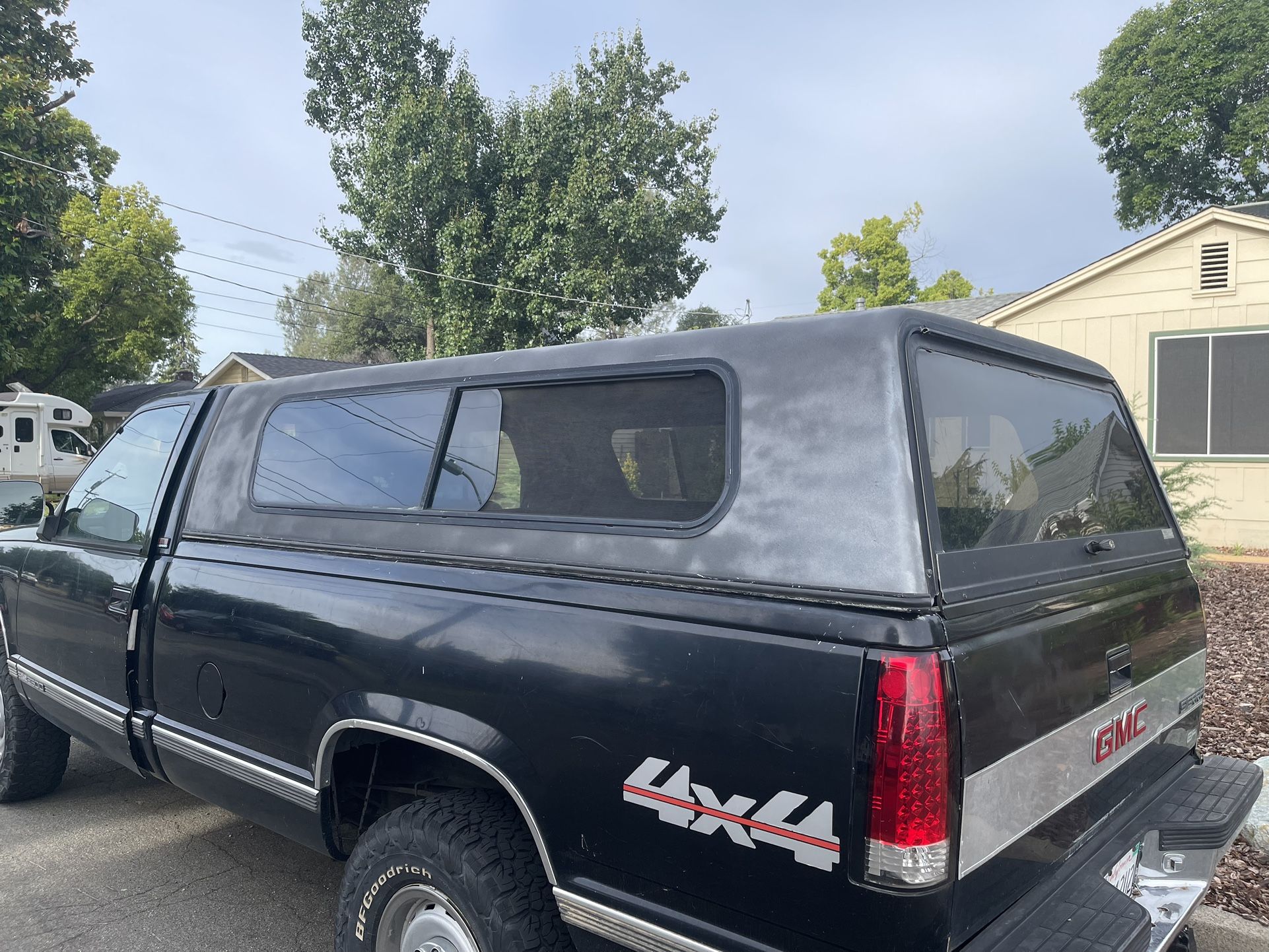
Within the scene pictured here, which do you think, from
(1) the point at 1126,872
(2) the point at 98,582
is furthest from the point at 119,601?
(1) the point at 1126,872

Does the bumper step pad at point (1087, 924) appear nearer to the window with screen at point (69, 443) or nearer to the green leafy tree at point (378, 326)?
the window with screen at point (69, 443)

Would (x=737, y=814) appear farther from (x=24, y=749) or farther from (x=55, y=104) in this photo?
(x=55, y=104)

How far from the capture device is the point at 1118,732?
2219mm

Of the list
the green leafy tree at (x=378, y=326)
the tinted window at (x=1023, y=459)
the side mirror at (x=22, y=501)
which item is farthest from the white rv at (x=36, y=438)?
the tinted window at (x=1023, y=459)

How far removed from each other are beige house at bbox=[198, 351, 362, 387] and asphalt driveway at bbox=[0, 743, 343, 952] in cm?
2070

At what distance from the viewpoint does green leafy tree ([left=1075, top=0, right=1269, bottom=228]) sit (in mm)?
30656

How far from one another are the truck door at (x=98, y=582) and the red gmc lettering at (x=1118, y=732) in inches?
127

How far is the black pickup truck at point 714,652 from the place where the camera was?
5.40 feet

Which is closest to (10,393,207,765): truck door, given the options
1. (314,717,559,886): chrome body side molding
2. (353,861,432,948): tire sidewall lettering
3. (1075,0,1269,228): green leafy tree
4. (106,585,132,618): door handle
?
(106,585,132,618): door handle

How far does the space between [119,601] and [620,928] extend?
2.49 metres

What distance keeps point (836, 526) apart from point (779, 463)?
201mm

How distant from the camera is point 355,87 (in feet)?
81.4

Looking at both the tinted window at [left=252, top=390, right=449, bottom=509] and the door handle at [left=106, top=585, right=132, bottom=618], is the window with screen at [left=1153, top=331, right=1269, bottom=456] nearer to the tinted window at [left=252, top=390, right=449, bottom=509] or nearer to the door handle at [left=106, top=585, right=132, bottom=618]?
the tinted window at [left=252, top=390, right=449, bottom=509]

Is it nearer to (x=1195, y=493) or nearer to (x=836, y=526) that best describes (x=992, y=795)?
(x=836, y=526)
